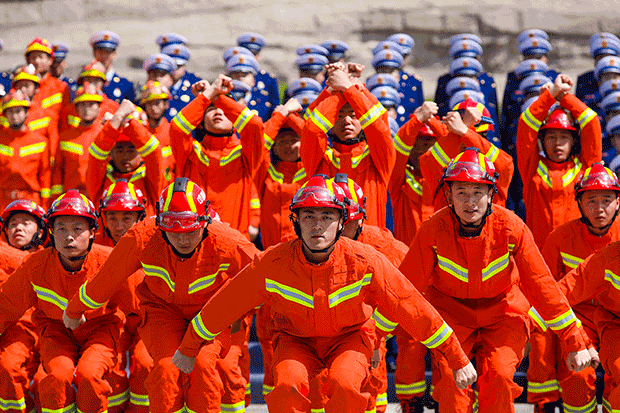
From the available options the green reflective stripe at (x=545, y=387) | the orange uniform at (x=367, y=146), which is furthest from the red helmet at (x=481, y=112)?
the green reflective stripe at (x=545, y=387)

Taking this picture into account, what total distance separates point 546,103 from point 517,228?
244cm

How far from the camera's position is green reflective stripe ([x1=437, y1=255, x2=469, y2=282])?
6.24 meters

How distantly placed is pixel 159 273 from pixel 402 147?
Result: 2.74 metres

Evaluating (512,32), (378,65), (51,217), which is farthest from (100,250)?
(512,32)

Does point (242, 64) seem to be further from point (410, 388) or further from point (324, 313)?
point (324, 313)

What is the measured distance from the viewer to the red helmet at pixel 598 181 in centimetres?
702

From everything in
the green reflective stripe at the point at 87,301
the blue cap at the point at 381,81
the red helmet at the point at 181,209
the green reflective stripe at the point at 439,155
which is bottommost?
the green reflective stripe at the point at 87,301

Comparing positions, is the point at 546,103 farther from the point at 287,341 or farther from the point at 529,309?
the point at 287,341

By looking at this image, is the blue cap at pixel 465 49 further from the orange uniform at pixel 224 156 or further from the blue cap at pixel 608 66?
the orange uniform at pixel 224 156

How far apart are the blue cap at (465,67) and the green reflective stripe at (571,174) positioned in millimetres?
2080

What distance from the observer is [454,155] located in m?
8.03

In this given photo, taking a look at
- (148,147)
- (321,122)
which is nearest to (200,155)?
(148,147)

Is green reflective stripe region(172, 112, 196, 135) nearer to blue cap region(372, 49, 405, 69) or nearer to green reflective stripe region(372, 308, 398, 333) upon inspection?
blue cap region(372, 49, 405, 69)

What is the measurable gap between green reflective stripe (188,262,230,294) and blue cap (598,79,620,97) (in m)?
4.94
